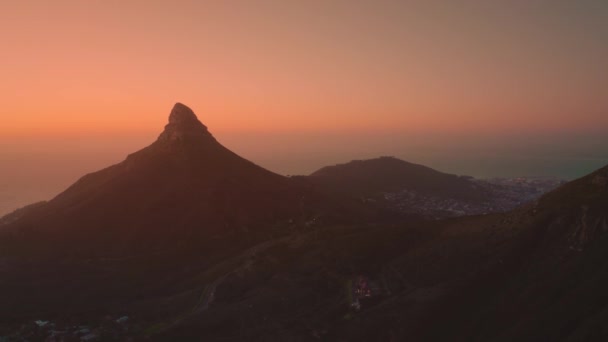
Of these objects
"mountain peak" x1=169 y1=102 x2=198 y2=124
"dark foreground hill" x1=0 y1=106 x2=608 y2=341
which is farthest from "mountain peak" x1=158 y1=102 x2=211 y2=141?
"dark foreground hill" x1=0 y1=106 x2=608 y2=341

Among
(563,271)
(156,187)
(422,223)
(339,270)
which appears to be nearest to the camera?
(563,271)

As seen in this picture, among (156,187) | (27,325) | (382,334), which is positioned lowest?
(382,334)

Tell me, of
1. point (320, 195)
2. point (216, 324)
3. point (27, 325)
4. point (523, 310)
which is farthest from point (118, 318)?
point (320, 195)

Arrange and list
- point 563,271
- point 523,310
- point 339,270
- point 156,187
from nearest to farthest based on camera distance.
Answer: point 523,310 < point 563,271 < point 339,270 < point 156,187

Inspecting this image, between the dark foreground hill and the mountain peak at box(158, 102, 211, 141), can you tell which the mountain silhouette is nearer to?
the mountain peak at box(158, 102, 211, 141)

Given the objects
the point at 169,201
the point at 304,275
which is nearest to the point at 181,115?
the point at 169,201

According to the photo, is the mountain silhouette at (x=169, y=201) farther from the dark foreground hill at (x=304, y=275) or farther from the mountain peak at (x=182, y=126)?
the dark foreground hill at (x=304, y=275)

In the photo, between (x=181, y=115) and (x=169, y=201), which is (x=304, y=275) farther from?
(x=181, y=115)

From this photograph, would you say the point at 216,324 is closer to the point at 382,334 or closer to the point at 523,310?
the point at 382,334
